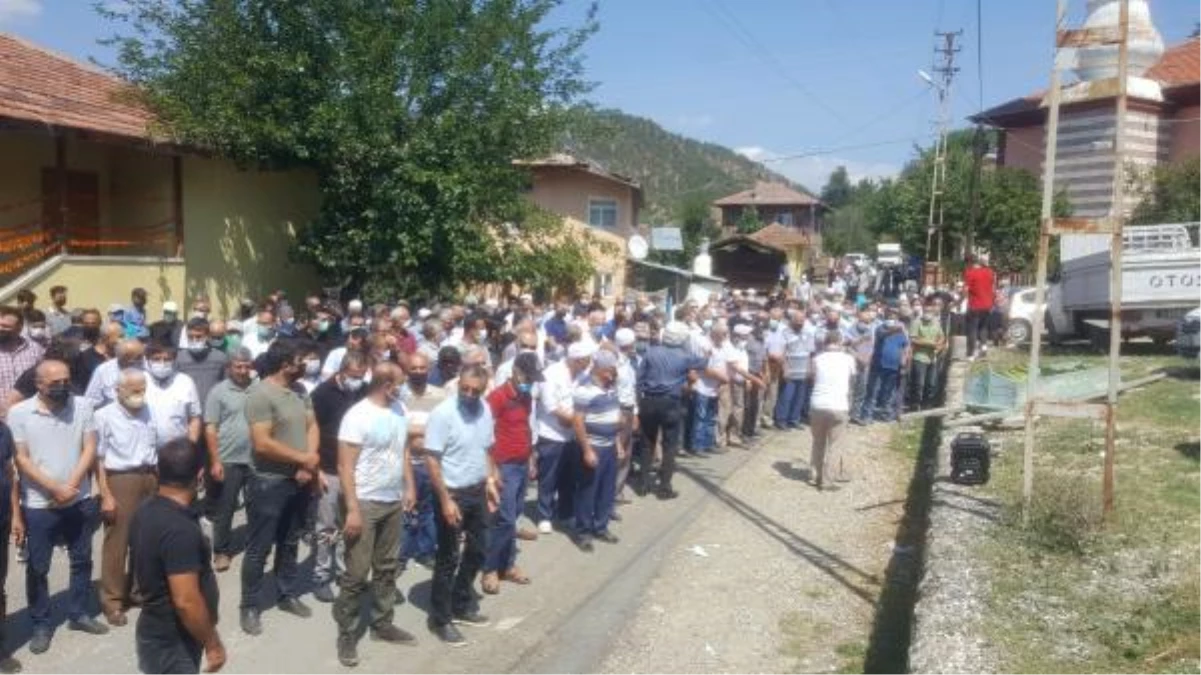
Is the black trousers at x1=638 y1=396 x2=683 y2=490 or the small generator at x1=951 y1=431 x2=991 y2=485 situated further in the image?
the black trousers at x1=638 y1=396 x2=683 y2=490

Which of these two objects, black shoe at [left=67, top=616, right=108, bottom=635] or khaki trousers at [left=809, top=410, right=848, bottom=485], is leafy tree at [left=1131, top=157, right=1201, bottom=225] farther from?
black shoe at [left=67, top=616, right=108, bottom=635]

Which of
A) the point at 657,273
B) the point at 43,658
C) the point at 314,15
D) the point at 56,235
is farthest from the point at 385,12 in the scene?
the point at 657,273

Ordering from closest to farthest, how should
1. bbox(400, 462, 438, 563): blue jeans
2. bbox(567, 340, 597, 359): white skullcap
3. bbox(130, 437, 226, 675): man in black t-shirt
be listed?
bbox(130, 437, 226, 675): man in black t-shirt < bbox(400, 462, 438, 563): blue jeans < bbox(567, 340, 597, 359): white skullcap

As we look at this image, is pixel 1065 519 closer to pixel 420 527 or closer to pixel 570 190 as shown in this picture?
pixel 420 527

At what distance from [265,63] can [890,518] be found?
35.9ft

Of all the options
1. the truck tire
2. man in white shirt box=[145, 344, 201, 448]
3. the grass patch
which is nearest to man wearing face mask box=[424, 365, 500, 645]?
man in white shirt box=[145, 344, 201, 448]

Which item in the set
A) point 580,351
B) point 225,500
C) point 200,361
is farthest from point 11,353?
point 580,351

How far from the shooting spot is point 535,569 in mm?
8562

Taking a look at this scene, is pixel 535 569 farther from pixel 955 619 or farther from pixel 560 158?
pixel 560 158

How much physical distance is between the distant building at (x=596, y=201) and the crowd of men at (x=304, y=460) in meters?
22.9

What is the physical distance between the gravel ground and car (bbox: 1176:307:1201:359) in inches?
224

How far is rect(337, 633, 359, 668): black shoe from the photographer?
6414 millimetres

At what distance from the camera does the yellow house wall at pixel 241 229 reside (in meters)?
17.7

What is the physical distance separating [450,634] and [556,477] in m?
2.78
